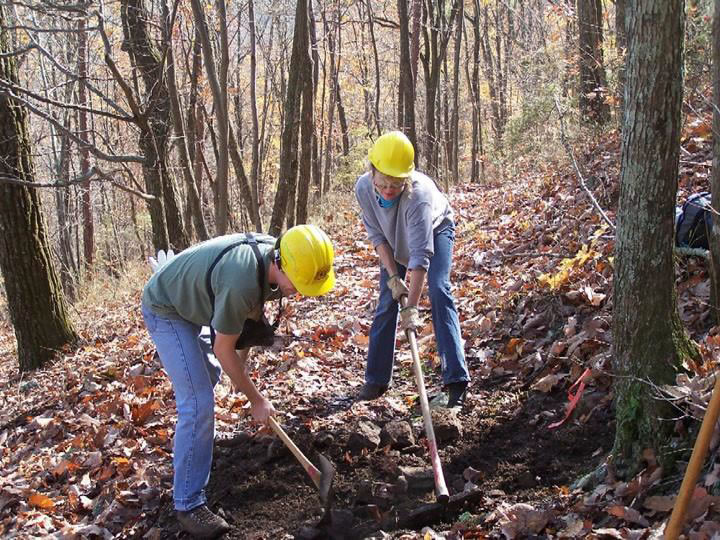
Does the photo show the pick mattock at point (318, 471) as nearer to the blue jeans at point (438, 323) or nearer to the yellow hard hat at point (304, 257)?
the yellow hard hat at point (304, 257)

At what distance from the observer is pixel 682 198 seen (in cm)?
564

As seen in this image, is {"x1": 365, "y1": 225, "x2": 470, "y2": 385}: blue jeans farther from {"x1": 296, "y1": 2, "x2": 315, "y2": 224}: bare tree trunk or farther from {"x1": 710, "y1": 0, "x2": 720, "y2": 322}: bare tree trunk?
{"x1": 296, "y1": 2, "x2": 315, "y2": 224}: bare tree trunk

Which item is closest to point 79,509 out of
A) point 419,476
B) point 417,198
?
point 419,476

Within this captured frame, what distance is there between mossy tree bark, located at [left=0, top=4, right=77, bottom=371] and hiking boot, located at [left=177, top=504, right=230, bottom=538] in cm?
467

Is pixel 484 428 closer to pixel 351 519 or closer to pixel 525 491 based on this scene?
pixel 525 491

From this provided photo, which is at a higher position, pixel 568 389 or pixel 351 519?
pixel 568 389

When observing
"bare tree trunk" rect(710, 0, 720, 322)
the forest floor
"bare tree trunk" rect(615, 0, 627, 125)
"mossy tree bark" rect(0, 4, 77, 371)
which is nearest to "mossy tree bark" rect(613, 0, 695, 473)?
the forest floor

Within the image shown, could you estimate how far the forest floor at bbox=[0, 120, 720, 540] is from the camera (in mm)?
3549

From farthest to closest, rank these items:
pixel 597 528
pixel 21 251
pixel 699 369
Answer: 1. pixel 21 251
2. pixel 699 369
3. pixel 597 528

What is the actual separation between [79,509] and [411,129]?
989 centimetres

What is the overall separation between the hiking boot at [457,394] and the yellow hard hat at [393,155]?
1576 millimetres

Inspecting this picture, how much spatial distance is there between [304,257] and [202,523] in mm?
1680

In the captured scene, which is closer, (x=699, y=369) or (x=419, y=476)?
(x=699, y=369)

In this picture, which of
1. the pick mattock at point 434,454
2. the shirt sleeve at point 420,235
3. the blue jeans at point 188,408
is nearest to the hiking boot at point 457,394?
the pick mattock at point 434,454
